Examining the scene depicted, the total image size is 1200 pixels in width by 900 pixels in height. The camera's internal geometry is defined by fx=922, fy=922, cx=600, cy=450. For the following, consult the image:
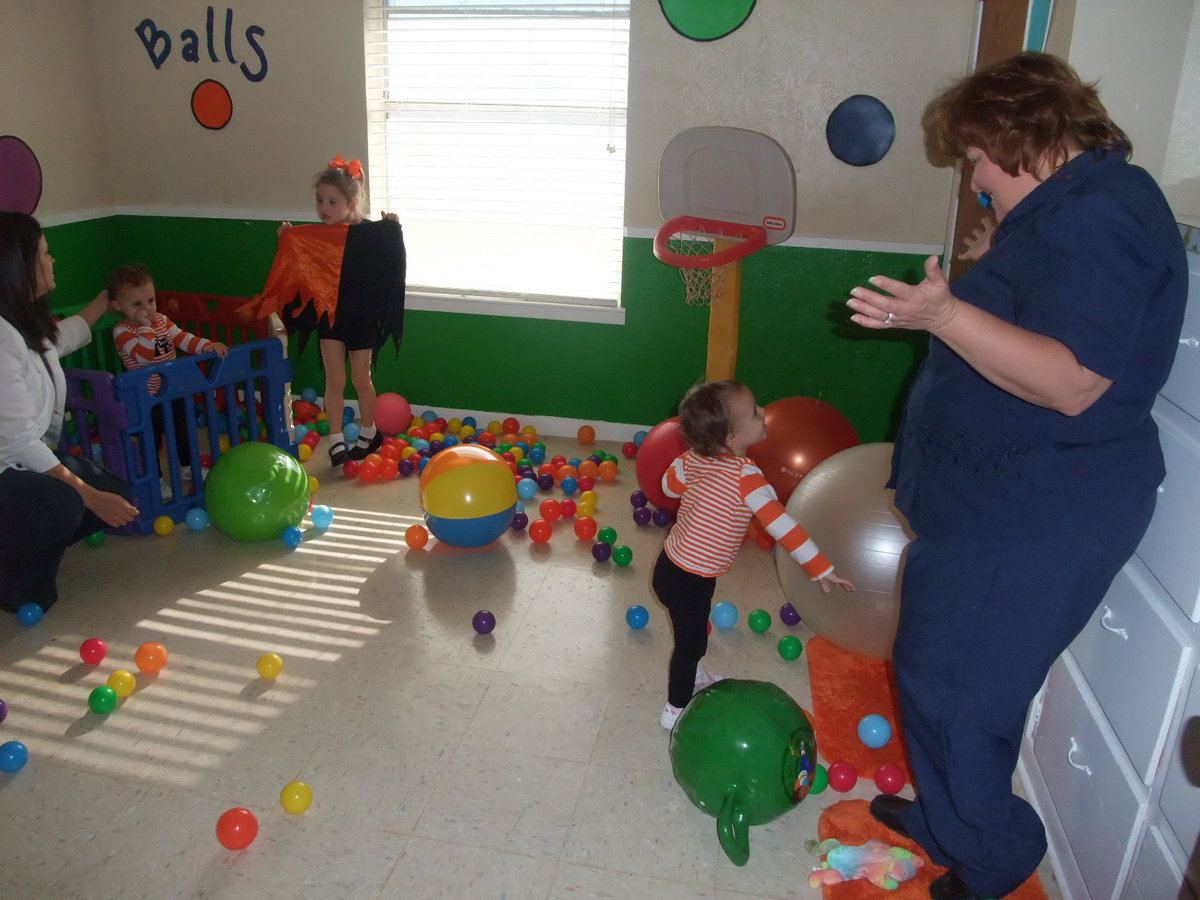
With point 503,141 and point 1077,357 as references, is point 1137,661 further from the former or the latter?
point 503,141

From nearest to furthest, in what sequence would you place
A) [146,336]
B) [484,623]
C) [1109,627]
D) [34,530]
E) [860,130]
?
[1109,627]
[34,530]
[484,623]
[146,336]
[860,130]

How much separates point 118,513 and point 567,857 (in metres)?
1.72

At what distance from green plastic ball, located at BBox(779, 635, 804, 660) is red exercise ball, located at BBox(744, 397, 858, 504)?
706 mm

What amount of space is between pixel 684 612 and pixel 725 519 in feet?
0.89

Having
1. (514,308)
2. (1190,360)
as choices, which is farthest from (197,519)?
(1190,360)

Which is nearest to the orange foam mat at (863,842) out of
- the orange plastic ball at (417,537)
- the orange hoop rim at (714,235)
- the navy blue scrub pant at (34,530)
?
the orange plastic ball at (417,537)

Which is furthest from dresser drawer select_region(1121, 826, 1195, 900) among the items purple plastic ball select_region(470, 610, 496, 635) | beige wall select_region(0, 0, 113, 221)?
beige wall select_region(0, 0, 113, 221)

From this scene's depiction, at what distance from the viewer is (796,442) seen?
336 centimetres

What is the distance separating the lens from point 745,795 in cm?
193

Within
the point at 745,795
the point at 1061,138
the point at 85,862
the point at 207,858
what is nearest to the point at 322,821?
the point at 207,858

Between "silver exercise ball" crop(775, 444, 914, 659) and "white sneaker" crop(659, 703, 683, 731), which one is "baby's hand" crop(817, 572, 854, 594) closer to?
"silver exercise ball" crop(775, 444, 914, 659)

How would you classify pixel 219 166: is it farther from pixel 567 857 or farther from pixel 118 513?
pixel 567 857

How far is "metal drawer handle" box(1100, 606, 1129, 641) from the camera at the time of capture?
1700 millimetres

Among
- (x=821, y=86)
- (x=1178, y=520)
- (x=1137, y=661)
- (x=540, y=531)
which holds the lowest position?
(x=540, y=531)
